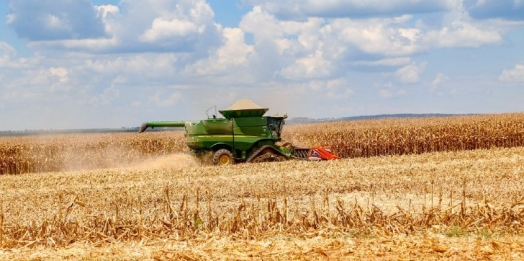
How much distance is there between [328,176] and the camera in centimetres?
2144

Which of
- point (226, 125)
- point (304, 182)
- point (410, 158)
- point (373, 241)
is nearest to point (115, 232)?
point (373, 241)

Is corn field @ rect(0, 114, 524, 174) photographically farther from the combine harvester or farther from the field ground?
the field ground

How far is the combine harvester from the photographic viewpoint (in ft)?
84.3

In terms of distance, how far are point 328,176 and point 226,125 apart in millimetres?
5533

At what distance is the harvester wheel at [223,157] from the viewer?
2544 centimetres

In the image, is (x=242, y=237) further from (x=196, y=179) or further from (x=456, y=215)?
(x=196, y=179)

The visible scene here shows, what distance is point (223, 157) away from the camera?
2558cm

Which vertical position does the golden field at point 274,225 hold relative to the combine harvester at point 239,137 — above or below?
below

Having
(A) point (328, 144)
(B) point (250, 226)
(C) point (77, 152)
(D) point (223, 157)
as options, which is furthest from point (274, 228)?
(C) point (77, 152)

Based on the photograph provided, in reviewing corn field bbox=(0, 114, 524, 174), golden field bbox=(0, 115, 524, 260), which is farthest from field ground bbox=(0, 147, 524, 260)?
corn field bbox=(0, 114, 524, 174)

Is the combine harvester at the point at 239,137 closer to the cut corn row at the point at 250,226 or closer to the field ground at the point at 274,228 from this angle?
the field ground at the point at 274,228

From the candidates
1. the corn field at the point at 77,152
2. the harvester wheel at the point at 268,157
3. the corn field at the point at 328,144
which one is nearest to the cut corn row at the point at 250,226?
the harvester wheel at the point at 268,157

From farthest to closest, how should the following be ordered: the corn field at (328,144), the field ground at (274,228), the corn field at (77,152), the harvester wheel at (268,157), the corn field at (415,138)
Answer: the corn field at (415,138) < the corn field at (328,144) < the corn field at (77,152) < the harvester wheel at (268,157) < the field ground at (274,228)

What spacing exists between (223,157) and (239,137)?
3.01ft
